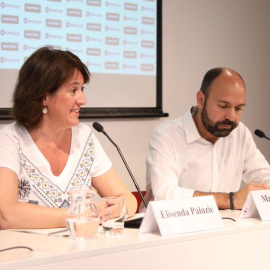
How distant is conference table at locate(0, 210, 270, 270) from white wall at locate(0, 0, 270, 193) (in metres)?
2.21

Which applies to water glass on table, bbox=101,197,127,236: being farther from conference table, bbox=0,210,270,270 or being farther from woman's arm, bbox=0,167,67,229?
woman's arm, bbox=0,167,67,229

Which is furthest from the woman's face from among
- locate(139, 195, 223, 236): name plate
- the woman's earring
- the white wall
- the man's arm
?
the white wall

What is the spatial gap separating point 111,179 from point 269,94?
104 inches

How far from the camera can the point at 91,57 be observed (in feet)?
12.9

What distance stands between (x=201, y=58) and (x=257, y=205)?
2611 millimetres

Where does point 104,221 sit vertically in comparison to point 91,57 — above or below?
below

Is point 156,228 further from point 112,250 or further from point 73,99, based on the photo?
point 73,99

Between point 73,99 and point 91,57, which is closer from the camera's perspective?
A: point 73,99

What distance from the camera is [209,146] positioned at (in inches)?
120

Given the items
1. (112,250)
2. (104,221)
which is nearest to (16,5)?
(104,221)

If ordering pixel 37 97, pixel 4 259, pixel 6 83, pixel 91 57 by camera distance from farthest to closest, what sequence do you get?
pixel 91 57, pixel 6 83, pixel 37 97, pixel 4 259

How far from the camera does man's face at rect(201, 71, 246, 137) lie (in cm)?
293

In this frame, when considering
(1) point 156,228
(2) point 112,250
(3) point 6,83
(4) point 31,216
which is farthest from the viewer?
(3) point 6,83

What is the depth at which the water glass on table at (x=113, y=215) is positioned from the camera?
67.2 inches
